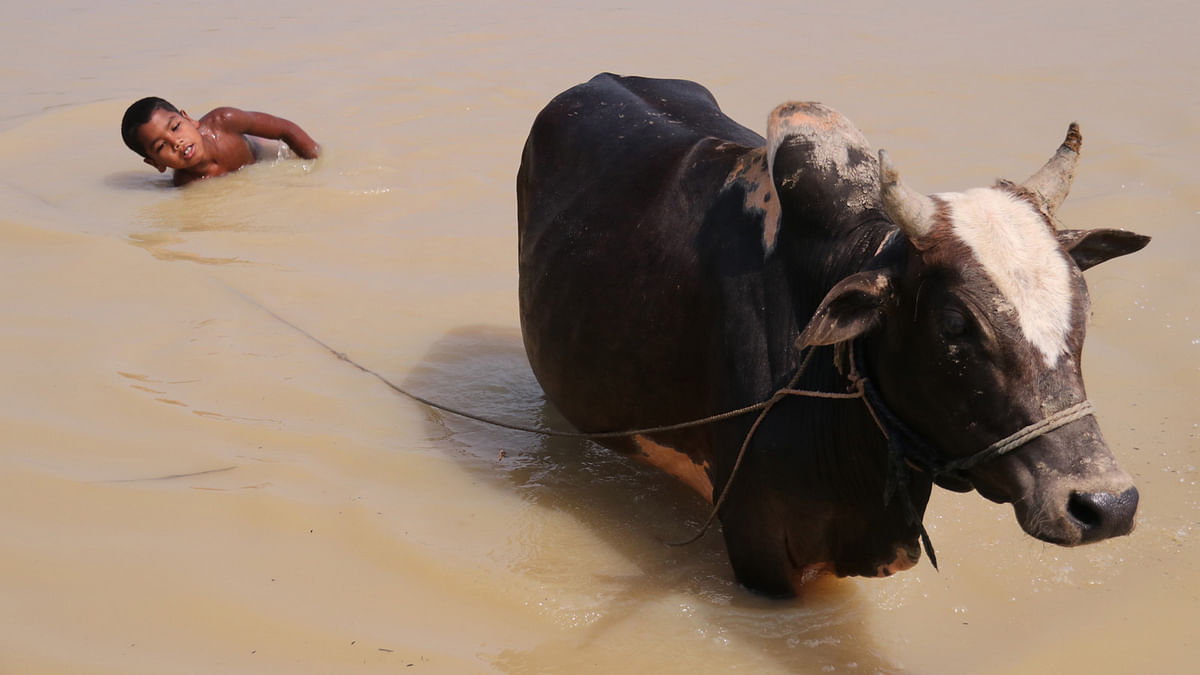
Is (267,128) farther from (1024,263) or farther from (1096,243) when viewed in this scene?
(1024,263)

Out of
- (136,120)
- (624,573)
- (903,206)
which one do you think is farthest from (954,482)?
(136,120)

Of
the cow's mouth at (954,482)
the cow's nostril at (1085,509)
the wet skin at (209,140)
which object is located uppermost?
the cow's nostril at (1085,509)

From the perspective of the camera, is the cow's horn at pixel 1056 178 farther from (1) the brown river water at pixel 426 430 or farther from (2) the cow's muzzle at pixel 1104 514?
(1) the brown river water at pixel 426 430

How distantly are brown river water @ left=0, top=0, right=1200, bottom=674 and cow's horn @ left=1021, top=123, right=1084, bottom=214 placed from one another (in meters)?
1.30

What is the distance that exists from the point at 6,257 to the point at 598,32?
7340mm

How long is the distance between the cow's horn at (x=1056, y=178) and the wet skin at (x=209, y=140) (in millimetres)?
6274

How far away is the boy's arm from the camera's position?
8281mm

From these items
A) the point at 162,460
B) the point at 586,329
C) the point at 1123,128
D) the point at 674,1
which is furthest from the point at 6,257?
the point at 674,1

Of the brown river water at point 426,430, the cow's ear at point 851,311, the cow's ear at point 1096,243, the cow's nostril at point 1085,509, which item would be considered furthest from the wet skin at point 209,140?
the cow's nostril at point 1085,509

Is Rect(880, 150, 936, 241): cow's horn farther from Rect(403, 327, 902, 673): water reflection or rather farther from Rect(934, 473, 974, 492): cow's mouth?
Rect(403, 327, 902, 673): water reflection

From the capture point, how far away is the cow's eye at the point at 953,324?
8.92 ft

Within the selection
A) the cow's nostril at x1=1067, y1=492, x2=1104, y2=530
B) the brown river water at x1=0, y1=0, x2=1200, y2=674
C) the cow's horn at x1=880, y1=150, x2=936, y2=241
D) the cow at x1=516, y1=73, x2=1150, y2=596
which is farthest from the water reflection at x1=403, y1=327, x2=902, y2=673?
the cow's horn at x1=880, y1=150, x2=936, y2=241

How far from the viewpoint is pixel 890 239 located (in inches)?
120

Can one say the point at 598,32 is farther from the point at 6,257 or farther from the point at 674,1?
the point at 6,257
